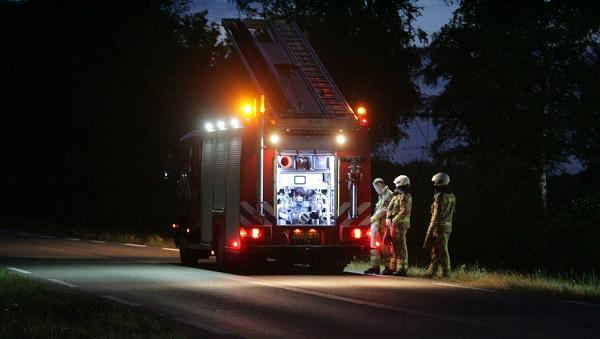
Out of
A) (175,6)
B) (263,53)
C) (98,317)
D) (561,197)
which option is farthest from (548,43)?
(175,6)

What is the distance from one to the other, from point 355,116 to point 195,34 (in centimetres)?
3666

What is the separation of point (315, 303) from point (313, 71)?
8.03 metres

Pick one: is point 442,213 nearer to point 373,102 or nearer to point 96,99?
point 373,102

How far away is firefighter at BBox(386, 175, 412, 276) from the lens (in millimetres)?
22047

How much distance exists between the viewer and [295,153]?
21969 mm

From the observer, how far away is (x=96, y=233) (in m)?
41.1

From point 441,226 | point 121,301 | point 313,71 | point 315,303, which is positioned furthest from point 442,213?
point 121,301

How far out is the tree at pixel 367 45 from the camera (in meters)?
42.2

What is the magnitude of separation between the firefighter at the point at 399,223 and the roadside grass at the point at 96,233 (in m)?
12.8

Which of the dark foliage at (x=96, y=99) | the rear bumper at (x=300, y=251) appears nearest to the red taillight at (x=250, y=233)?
the rear bumper at (x=300, y=251)

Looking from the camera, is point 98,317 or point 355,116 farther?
point 355,116

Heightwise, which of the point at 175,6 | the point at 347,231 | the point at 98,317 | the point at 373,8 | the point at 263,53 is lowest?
the point at 98,317

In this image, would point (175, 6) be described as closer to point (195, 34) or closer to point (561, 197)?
point (195, 34)

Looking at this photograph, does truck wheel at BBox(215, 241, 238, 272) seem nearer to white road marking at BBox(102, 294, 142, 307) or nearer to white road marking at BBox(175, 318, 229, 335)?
white road marking at BBox(102, 294, 142, 307)
